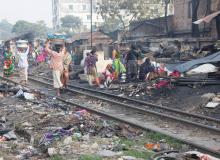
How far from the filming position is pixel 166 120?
1136 cm

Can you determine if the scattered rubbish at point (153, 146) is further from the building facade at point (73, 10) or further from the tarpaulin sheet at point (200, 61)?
the building facade at point (73, 10)

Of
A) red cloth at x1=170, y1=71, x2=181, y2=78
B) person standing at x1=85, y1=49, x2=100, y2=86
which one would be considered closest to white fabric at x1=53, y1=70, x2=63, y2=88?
person standing at x1=85, y1=49, x2=100, y2=86

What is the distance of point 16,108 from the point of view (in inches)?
490

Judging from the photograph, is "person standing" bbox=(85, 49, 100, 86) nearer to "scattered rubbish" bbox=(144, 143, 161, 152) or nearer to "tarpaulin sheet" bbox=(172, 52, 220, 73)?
"tarpaulin sheet" bbox=(172, 52, 220, 73)

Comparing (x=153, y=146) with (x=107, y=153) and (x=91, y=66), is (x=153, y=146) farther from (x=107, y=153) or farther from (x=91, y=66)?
(x=91, y=66)

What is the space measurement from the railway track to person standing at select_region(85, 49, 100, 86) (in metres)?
2.59

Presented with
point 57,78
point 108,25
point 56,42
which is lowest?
point 57,78

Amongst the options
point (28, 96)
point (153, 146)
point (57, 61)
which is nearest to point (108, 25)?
point (57, 61)

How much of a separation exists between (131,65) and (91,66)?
189 centimetres

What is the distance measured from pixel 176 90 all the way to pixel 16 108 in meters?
6.08

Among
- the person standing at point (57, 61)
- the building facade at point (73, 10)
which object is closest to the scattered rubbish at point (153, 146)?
the person standing at point (57, 61)

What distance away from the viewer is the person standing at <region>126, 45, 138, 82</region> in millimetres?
18797

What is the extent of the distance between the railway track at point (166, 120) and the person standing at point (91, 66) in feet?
8.51

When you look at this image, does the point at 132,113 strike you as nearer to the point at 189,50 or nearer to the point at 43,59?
the point at 189,50
